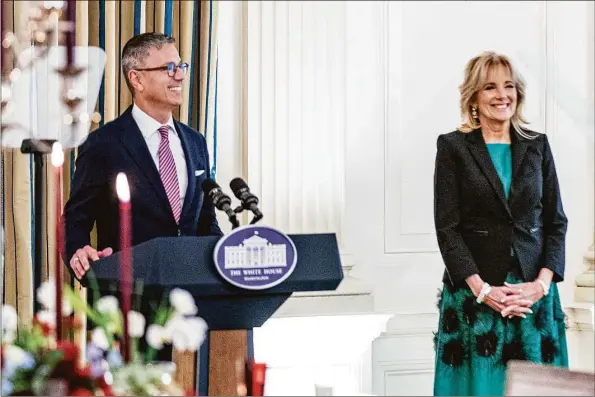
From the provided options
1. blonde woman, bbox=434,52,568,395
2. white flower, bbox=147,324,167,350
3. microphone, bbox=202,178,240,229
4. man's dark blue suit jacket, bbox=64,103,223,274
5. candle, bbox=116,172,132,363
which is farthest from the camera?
blonde woman, bbox=434,52,568,395

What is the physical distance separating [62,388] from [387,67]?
279cm

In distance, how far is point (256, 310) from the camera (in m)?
2.55

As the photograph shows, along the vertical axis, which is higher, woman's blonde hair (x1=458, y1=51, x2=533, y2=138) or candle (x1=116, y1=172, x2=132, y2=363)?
woman's blonde hair (x1=458, y1=51, x2=533, y2=138)

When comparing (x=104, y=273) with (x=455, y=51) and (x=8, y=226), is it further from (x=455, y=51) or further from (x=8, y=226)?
(x=455, y=51)

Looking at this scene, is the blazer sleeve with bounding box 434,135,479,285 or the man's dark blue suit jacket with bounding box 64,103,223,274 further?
the blazer sleeve with bounding box 434,135,479,285

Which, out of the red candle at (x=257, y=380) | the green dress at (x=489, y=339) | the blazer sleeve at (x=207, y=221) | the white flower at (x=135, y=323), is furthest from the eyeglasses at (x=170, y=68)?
the red candle at (x=257, y=380)

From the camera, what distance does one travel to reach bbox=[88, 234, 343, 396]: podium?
2.45 m

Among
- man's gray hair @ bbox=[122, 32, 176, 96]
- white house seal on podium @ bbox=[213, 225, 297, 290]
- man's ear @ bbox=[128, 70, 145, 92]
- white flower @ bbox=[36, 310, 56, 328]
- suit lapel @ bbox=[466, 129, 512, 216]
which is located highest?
man's gray hair @ bbox=[122, 32, 176, 96]

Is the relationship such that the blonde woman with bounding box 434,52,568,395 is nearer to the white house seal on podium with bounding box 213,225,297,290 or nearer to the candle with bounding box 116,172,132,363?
the candle with bounding box 116,172,132,363

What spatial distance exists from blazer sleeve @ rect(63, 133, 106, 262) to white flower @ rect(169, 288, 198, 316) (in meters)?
0.90

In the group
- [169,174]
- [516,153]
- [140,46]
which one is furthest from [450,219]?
[140,46]

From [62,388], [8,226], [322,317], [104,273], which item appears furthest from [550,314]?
[62,388]

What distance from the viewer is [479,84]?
3.67m

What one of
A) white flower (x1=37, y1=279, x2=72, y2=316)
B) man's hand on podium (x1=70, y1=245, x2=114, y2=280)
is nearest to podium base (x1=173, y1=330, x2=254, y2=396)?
man's hand on podium (x1=70, y1=245, x2=114, y2=280)
